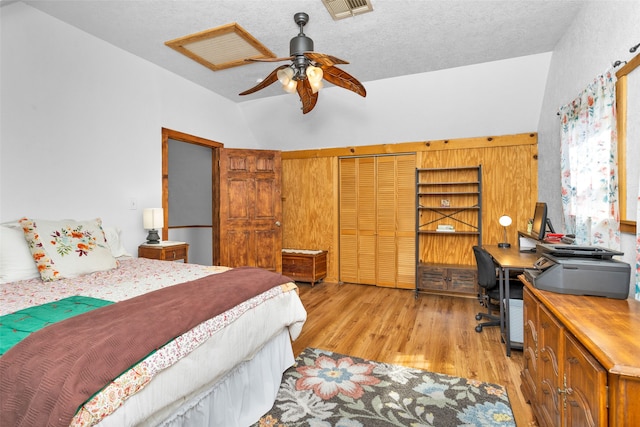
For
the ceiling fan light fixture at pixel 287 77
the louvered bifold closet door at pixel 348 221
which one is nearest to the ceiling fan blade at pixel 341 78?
the ceiling fan light fixture at pixel 287 77

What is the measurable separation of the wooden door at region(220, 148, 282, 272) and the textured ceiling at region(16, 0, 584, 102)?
62.3 inches

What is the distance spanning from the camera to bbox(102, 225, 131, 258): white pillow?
10.2ft

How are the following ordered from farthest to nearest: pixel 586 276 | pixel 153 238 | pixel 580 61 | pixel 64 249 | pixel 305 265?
pixel 305 265 < pixel 153 238 < pixel 580 61 < pixel 64 249 < pixel 586 276

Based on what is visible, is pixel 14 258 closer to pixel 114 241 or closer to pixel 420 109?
pixel 114 241

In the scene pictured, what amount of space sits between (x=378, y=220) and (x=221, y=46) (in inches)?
127

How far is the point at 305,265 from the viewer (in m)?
5.12

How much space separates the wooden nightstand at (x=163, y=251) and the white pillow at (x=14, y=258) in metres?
1.20

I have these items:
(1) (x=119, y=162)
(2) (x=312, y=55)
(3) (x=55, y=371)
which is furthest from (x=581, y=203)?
(1) (x=119, y=162)

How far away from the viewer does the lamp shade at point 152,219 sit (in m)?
3.55

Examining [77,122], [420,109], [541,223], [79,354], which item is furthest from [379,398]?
[420,109]

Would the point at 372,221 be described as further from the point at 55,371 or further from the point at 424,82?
the point at 55,371

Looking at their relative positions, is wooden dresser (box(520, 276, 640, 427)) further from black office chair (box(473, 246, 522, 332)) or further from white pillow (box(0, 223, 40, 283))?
white pillow (box(0, 223, 40, 283))

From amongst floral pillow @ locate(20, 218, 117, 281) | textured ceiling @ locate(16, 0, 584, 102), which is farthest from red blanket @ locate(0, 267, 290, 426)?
textured ceiling @ locate(16, 0, 584, 102)

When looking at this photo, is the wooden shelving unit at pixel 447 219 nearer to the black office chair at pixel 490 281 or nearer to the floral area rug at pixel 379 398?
the black office chair at pixel 490 281
